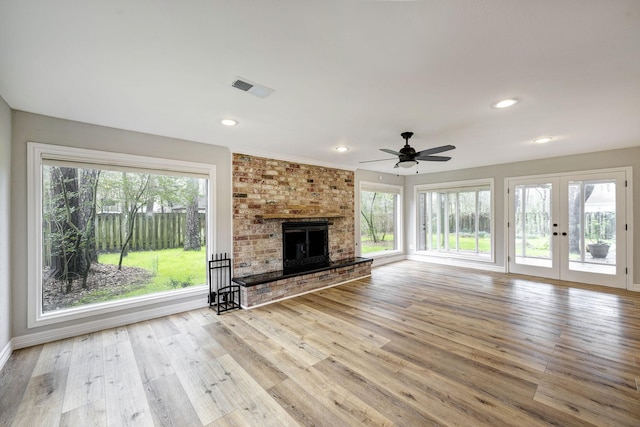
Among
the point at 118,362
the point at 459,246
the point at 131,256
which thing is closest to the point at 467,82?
the point at 118,362


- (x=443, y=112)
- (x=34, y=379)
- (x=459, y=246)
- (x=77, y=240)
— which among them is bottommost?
(x=34, y=379)

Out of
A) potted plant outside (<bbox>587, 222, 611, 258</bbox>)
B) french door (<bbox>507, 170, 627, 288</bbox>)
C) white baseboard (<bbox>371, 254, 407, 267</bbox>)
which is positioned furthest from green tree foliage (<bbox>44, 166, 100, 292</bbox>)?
potted plant outside (<bbox>587, 222, 611, 258</bbox>)

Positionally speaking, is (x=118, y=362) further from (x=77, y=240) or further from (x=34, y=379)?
(x=77, y=240)

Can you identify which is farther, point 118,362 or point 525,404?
point 118,362

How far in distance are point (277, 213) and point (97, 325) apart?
9.19 feet

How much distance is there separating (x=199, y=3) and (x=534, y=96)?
9.28 ft

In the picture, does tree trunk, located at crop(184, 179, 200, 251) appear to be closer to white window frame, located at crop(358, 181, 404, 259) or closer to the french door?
white window frame, located at crop(358, 181, 404, 259)

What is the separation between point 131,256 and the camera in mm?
3482

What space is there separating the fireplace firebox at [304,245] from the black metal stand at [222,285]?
3.26 feet

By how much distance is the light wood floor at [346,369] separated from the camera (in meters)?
1.80

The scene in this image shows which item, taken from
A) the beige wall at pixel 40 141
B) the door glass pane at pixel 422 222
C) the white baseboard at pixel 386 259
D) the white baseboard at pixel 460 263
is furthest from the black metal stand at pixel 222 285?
the door glass pane at pixel 422 222

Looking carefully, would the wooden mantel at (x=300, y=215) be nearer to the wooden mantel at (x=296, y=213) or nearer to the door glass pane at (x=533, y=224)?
the wooden mantel at (x=296, y=213)

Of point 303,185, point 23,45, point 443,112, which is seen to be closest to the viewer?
point 23,45

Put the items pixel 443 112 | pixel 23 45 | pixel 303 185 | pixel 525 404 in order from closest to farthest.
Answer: pixel 23 45 < pixel 525 404 < pixel 443 112 < pixel 303 185
